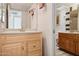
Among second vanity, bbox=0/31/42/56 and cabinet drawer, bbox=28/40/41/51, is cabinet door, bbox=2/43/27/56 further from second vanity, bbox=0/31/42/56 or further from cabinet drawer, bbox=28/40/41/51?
cabinet drawer, bbox=28/40/41/51

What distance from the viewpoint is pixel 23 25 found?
2373 mm

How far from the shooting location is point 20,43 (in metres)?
2.23

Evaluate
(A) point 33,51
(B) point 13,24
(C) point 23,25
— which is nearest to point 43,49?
(A) point 33,51

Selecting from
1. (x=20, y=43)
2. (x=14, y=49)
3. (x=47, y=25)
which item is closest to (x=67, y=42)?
(x=47, y=25)

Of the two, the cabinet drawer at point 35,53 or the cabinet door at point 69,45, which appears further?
the cabinet door at point 69,45

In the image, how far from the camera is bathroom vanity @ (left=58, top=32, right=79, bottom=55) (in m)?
2.96

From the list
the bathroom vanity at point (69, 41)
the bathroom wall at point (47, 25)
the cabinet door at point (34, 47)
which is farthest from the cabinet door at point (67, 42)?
the cabinet door at point (34, 47)

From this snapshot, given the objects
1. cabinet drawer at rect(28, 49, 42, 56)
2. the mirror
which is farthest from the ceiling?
cabinet drawer at rect(28, 49, 42, 56)

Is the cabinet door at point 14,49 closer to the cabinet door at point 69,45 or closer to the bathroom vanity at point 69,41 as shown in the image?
the bathroom vanity at point 69,41

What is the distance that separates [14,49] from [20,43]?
155mm

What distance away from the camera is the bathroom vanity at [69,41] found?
2.96 meters

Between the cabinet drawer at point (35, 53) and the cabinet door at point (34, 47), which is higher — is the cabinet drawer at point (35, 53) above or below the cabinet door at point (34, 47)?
below

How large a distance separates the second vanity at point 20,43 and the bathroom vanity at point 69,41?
99cm

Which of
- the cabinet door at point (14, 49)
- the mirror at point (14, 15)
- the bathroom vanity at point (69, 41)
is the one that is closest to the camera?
the cabinet door at point (14, 49)
